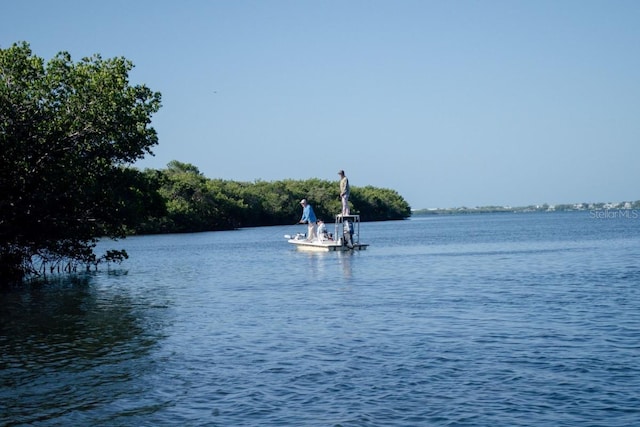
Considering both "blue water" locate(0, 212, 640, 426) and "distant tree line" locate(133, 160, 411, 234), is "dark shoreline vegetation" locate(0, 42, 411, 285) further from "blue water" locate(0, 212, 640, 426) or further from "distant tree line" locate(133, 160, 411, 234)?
"distant tree line" locate(133, 160, 411, 234)

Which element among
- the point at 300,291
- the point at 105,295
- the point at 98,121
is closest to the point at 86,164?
the point at 98,121

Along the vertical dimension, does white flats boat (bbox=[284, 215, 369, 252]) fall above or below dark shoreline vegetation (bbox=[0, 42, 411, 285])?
below

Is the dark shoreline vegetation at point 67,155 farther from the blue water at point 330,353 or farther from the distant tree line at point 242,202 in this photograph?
the distant tree line at point 242,202

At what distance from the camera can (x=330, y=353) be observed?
13961 millimetres

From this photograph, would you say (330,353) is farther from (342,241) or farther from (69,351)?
(342,241)

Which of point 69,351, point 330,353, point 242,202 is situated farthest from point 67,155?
point 242,202

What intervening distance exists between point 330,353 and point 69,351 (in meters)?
5.37

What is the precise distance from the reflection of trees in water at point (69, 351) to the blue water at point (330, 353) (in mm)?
51

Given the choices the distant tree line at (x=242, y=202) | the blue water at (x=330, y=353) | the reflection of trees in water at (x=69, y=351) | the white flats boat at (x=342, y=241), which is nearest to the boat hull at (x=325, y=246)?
the white flats boat at (x=342, y=241)

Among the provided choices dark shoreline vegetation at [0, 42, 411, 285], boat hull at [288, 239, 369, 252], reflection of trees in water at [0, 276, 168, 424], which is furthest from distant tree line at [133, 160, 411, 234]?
reflection of trees in water at [0, 276, 168, 424]

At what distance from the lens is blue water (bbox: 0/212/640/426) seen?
10.2m

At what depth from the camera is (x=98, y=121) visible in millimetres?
30156

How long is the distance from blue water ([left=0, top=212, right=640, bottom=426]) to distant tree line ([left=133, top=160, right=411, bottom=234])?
53673mm

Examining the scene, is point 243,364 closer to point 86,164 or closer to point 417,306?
point 417,306
